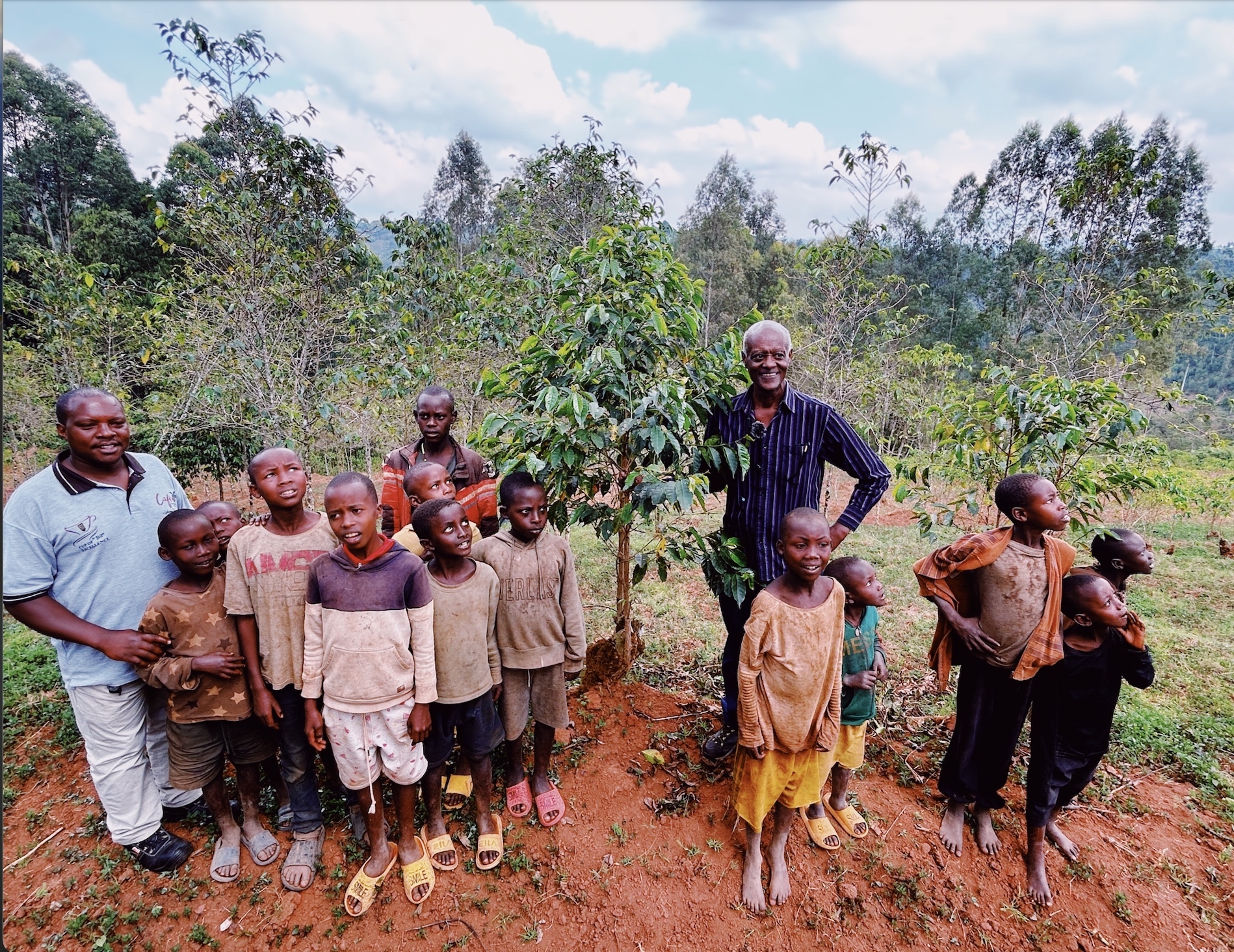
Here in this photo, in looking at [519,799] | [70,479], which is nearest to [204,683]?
[70,479]

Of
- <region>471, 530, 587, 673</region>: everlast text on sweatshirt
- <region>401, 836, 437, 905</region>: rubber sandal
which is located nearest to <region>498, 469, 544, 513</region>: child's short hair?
<region>471, 530, 587, 673</region>: everlast text on sweatshirt

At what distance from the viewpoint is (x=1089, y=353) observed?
251 inches

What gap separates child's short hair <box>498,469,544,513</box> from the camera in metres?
2.78

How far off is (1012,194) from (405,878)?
3118 cm

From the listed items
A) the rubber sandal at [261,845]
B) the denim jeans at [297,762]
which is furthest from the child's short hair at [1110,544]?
the rubber sandal at [261,845]

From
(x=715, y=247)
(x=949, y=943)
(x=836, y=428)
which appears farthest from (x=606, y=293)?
(x=715, y=247)

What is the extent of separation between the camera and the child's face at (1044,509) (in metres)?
2.62

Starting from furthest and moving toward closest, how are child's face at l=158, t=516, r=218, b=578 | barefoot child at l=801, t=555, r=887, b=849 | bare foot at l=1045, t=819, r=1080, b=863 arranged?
bare foot at l=1045, t=819, r=1080, b=863 → barefoot child at l=801, t=555, r=887, b=849 → child's face at l=158, t=516, r=218, b=578

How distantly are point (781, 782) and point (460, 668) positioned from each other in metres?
1.53

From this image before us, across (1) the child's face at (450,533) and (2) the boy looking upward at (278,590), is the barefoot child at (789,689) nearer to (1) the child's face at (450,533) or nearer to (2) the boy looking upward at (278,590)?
(1) the child's face at (450,533)

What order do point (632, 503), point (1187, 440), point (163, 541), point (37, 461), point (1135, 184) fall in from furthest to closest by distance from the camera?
1. point (1187, 440)
2. point (37, 461)
3. point (1135, 184)
4. point (632, 503)
5. point (163, 541)

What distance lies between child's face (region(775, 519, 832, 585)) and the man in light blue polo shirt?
2.70 meters

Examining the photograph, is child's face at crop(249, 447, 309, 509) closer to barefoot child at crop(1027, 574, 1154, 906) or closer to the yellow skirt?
the yellow skirt

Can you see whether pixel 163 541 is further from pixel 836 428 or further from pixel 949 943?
pixel 949 943
